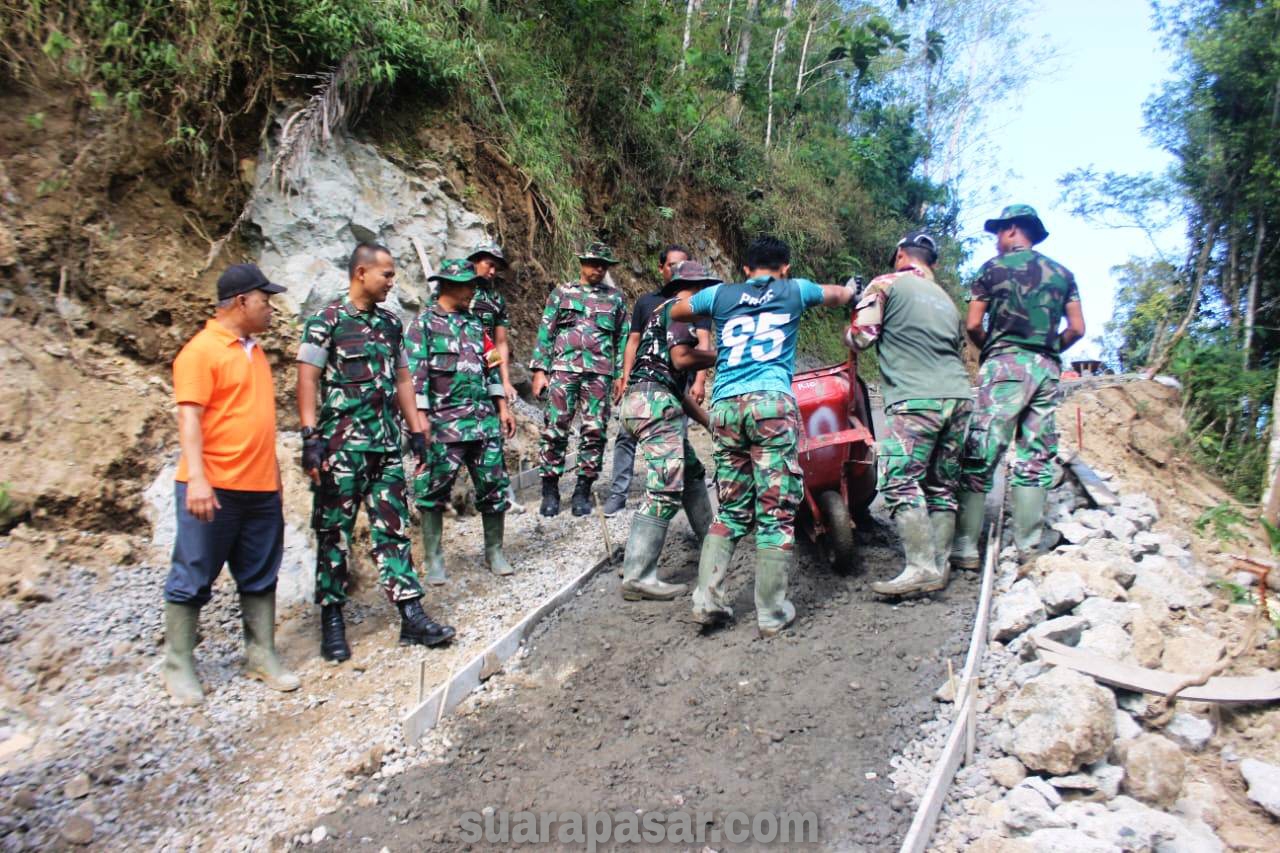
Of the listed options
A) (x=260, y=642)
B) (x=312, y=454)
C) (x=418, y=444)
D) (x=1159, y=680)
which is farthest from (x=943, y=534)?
(x=260, y=642)

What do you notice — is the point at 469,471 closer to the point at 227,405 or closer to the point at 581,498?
the point at 581,498

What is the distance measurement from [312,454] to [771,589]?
2.45m

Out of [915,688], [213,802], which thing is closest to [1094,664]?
[915,688]

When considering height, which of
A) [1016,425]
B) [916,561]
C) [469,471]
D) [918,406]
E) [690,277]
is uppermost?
[690,277]

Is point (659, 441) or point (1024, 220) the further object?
point (1024, 220)

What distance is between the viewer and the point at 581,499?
6492 mm

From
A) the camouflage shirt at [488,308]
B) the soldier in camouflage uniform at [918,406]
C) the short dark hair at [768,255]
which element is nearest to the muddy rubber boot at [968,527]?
the soldier in camouflage uniform at [918,406]

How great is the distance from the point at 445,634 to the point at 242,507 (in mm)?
1225

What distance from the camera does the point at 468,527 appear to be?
625 cm

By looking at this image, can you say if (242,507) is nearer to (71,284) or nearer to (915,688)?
(71,284)

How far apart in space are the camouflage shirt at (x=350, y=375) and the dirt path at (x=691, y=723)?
1455mm

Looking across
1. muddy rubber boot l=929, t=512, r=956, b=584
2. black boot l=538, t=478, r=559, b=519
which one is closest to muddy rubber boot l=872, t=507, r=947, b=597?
muddy rubber boot l=929, t=512, r=956, b=584

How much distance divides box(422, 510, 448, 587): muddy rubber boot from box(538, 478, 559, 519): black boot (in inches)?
56.8

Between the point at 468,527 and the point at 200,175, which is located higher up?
the point at 200,175
